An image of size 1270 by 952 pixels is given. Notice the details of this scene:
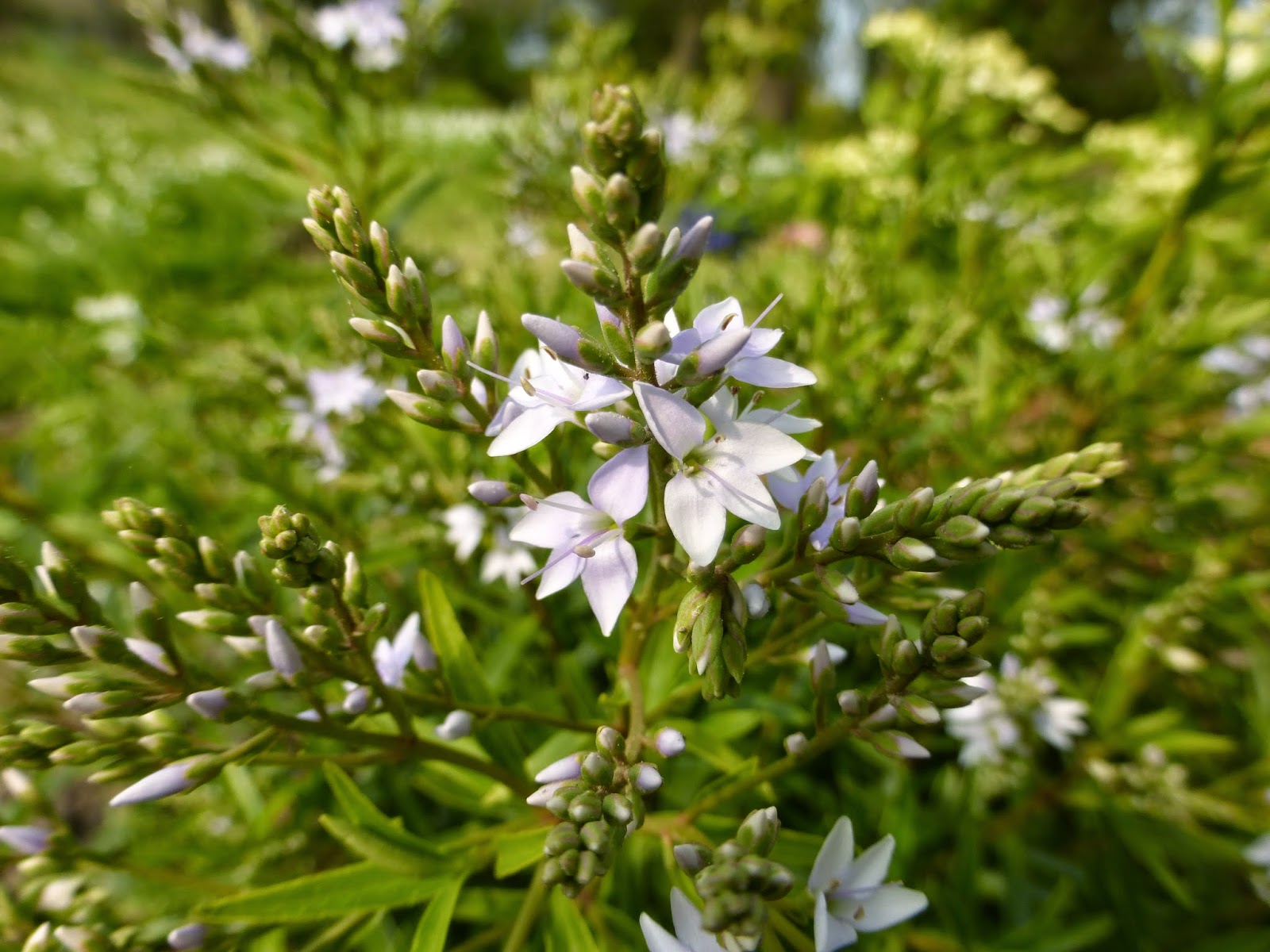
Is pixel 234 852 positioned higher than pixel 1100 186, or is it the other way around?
pixel 1100 186

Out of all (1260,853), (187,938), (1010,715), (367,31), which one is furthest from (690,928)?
(367,31)

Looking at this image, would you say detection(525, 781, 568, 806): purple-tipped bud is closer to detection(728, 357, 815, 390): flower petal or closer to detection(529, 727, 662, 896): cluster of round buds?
detection(529, 727, 662, 896): cluster of round buds

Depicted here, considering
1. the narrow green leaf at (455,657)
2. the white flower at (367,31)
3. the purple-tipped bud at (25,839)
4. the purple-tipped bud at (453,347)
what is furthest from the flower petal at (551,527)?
the white flower at (367,31)

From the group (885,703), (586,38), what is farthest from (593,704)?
(586,38)

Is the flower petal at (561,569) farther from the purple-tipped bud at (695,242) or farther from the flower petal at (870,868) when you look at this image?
the flower petal at (870,868)

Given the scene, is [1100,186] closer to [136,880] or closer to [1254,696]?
[1254,696]

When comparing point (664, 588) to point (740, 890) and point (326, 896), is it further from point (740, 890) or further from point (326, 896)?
point (326, 896)
